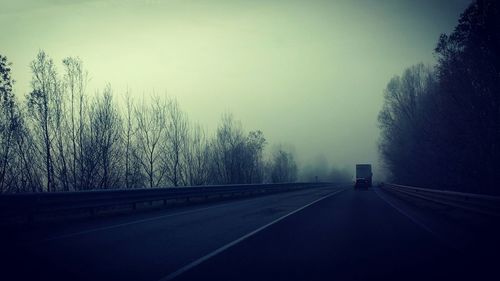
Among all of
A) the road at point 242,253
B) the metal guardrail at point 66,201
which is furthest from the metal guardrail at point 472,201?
the metal guardrail at point 66,201

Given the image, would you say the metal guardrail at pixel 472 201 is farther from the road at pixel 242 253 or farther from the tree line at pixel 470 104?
the tree line at pixel 470 104

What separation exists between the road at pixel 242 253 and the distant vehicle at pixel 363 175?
41.5 metres

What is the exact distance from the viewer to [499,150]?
788 inches

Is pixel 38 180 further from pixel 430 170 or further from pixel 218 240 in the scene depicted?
pixel 430 170

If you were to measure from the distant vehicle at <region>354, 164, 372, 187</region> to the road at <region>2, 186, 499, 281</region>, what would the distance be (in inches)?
1632

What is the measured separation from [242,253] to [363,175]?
1899 inches

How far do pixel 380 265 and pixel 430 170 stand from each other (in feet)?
110

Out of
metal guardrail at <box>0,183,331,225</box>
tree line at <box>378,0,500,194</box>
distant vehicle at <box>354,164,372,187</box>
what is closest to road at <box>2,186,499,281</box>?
metal guardrail at <box>0,183,331,225</box>

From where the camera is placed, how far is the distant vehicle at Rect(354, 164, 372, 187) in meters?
50.8

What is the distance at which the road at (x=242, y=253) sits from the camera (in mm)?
5418

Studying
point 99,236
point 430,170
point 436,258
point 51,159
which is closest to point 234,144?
point 430,170

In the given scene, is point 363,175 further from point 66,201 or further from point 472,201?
point 66,201

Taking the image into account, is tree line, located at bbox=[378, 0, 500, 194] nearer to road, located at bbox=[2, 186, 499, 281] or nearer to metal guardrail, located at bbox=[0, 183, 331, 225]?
road, located at bbox=[2, 186, 499, 281]

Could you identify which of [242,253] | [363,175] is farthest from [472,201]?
[363,175]
